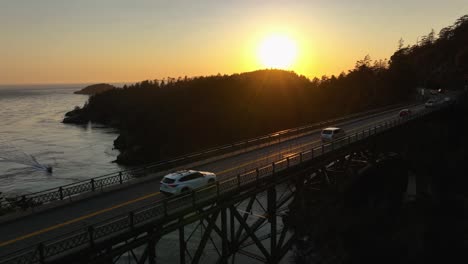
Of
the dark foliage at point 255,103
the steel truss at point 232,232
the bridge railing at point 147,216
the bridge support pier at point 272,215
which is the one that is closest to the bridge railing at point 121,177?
the steel truss at point 232,232

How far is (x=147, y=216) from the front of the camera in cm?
1625

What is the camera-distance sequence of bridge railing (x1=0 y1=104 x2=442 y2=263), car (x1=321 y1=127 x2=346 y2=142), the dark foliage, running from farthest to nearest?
the dark foliage < car (x1=321 y1=127 x2=346 y2=142) < bridge railing (x1=0 y1=104 x2=442 y2=263)

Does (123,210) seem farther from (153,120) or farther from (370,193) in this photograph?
(153,120)

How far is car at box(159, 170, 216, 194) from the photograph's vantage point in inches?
837

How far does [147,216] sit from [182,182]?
547 cm

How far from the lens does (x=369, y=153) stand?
1703 inches

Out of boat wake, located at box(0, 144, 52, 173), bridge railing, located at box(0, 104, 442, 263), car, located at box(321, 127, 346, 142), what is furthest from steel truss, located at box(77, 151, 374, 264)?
boat wake, located at box(0, 144, 52, 173)

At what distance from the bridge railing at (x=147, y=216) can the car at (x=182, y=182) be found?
1633 millimetres

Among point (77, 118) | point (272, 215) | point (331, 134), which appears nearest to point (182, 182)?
point (272, 215)

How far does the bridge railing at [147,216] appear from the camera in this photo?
43.2 ft

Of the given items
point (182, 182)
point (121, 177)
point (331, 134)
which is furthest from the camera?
point (331, 134)

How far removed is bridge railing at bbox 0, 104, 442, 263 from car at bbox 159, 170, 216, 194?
64.3 inches

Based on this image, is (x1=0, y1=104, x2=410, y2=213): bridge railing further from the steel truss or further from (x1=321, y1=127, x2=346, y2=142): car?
(x1=321, y1=127, x2=346, y2=142): car

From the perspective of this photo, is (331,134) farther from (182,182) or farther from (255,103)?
(255,103)
